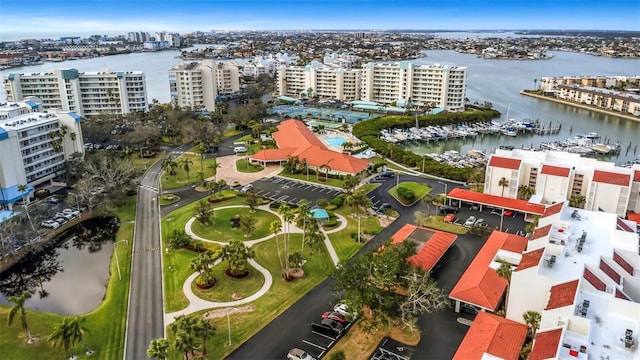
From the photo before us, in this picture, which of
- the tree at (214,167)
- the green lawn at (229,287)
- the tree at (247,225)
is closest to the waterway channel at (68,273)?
the green lawn at (229,287)

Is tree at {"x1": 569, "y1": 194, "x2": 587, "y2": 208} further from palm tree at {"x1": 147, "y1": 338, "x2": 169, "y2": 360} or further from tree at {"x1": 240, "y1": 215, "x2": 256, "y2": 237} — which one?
palm tree at {"x1": 147, "y1": 338, "x2": 169, "y2": 360}

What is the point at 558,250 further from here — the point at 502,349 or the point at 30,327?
the point at 30,327

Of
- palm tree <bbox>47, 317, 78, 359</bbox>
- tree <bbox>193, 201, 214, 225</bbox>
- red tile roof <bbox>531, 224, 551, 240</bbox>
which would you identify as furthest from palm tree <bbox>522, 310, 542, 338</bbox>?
tree <bbox>193, 201, 214, 225</bbox>

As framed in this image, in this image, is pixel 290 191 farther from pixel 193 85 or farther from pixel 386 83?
pixel 386 83

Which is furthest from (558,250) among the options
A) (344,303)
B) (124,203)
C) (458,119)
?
(458,119)

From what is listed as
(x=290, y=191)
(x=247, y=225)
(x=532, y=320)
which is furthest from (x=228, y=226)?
(x=532, y=320)

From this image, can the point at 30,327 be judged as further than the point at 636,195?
No
